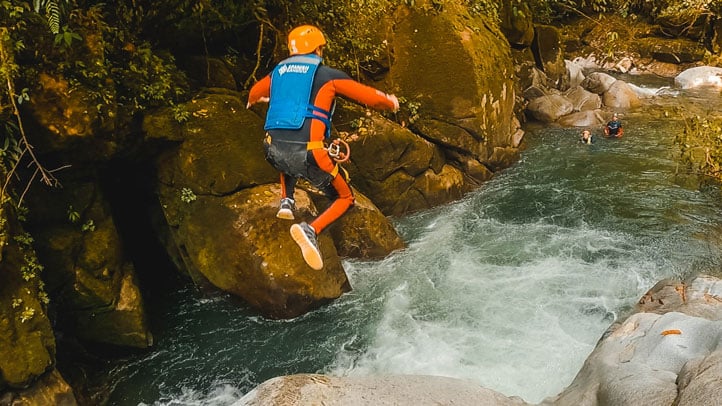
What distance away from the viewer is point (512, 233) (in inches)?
383

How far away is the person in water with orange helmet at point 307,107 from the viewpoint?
392 centimetres

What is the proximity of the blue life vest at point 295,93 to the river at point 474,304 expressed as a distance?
3848 mm

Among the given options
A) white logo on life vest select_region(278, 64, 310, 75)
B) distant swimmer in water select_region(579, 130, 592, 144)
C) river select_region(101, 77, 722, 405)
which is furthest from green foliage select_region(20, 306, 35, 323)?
distant swimmer in water select_region(579, 130, 592, 144)

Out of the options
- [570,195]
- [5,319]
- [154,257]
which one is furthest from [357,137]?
[5,319]

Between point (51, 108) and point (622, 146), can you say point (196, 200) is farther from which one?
point (622, 146)

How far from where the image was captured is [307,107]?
3934 millimetres

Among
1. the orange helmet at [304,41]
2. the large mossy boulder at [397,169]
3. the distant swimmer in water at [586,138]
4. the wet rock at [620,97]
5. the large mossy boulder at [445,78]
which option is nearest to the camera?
the orange helmet at [304,41]

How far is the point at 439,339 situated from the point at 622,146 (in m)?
10.1

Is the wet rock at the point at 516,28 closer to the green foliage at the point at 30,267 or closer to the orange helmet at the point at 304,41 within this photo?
the orange helmet at the point at 304,41

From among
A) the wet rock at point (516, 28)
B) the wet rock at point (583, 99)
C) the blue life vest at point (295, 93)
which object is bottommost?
the wet rock at point (583, 99)

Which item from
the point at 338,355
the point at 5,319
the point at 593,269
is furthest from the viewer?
the point at 593,269

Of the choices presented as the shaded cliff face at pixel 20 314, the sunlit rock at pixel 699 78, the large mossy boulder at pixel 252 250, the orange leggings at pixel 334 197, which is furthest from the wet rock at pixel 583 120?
the shaded cliff face at pixel 20 314

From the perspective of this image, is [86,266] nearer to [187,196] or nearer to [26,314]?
[26,314]

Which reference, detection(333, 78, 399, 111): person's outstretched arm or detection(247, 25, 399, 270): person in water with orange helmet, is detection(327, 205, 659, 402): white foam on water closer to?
detection(247, 25, 399, 270): person in water with orange helmet
